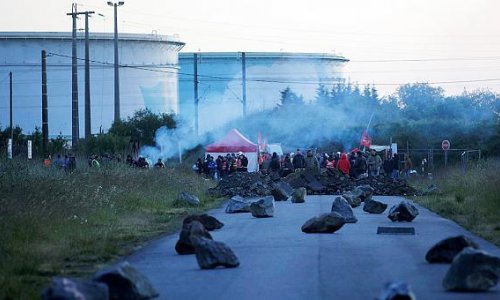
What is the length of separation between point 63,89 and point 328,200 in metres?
46.0

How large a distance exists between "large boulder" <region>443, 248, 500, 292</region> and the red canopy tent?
52005 mm

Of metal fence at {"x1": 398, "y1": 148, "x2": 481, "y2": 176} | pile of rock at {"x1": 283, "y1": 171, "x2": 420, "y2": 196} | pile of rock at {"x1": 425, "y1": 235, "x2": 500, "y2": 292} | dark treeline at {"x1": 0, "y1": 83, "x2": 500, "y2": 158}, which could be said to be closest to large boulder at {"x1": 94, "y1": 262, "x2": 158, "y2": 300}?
pile of rock at {"x1": 425, "y1": 235, "x2": 500, "y2": 292}

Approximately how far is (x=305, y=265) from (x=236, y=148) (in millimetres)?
49473

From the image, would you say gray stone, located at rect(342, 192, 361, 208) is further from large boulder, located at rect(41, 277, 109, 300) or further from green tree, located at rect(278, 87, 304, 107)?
green tree, located at rect(278, 87, 304, 107)

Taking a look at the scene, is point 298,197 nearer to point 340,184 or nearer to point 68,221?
point 340,184

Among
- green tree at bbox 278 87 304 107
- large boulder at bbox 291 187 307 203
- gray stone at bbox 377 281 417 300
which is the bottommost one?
large boulder at bbox 291 187 307 203

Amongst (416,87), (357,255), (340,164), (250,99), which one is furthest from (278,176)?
(416,87)

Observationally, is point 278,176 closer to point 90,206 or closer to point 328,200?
point 328,200

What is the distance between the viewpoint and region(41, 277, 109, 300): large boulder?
1092cm

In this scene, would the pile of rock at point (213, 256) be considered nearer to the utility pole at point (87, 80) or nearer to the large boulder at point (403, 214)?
the large boulder at point (403, 214)

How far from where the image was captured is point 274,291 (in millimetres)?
13781

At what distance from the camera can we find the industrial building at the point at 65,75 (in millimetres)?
80438

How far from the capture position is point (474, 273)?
1366 cm

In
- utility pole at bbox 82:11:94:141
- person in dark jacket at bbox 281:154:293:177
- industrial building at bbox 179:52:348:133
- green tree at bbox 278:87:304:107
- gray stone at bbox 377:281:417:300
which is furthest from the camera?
industrial building at bbox 179:52:348:133
